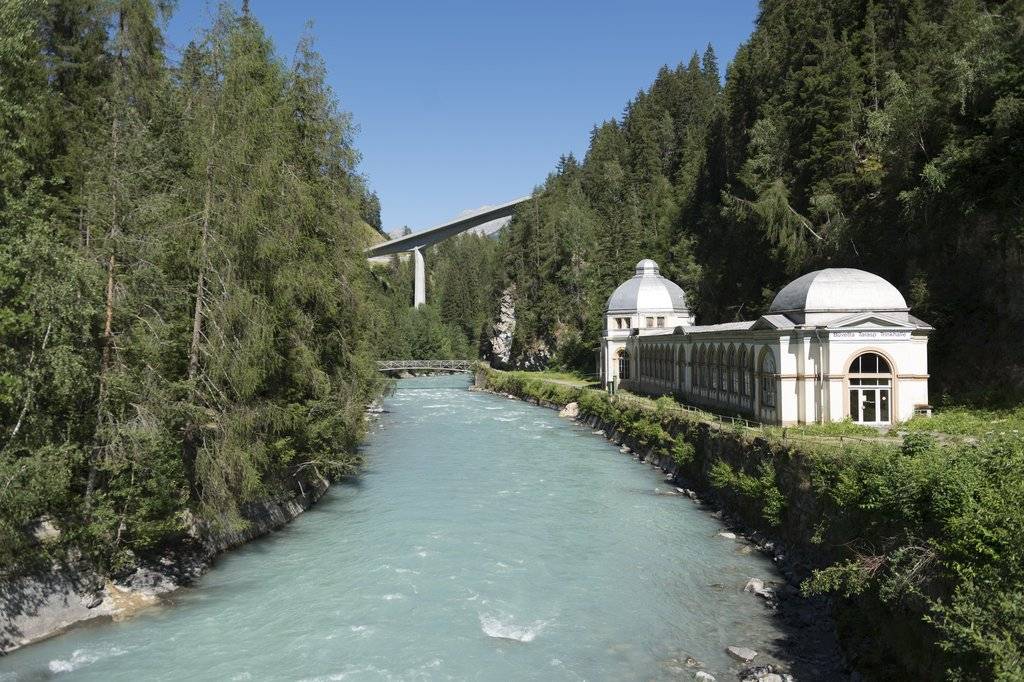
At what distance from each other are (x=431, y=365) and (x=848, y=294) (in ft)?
227

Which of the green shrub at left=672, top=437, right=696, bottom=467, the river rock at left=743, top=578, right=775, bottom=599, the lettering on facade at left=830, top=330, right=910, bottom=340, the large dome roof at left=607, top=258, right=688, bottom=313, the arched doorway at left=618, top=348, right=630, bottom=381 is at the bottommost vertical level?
the river rock at left=743, top=578, right=775, bottom=599

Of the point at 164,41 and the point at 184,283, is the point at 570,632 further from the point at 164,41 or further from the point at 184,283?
the point at 164,41

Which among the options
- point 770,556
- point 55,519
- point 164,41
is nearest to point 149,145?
point 55,519

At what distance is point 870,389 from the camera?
25.7 metres

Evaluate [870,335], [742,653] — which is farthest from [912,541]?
[870,335]

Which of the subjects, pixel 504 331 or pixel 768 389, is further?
pixel 504 331

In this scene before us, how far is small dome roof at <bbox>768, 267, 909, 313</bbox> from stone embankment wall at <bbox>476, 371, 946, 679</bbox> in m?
6.44

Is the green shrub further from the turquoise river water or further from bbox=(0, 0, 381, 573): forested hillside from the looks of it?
bbox=(0, 0, 381, 573): forested hillside

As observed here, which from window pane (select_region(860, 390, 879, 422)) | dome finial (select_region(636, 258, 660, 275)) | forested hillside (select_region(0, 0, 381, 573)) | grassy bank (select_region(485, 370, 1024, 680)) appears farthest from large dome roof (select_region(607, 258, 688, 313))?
forested hillside (select_region(0, 0, 381, 573))

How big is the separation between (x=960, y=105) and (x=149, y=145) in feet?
102

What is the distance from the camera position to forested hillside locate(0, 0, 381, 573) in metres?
12.6

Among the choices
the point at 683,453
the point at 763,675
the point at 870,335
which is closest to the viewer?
the point at 763,675

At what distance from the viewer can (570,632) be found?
13867 millimetres

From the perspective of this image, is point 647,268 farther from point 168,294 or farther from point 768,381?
point 168,294
